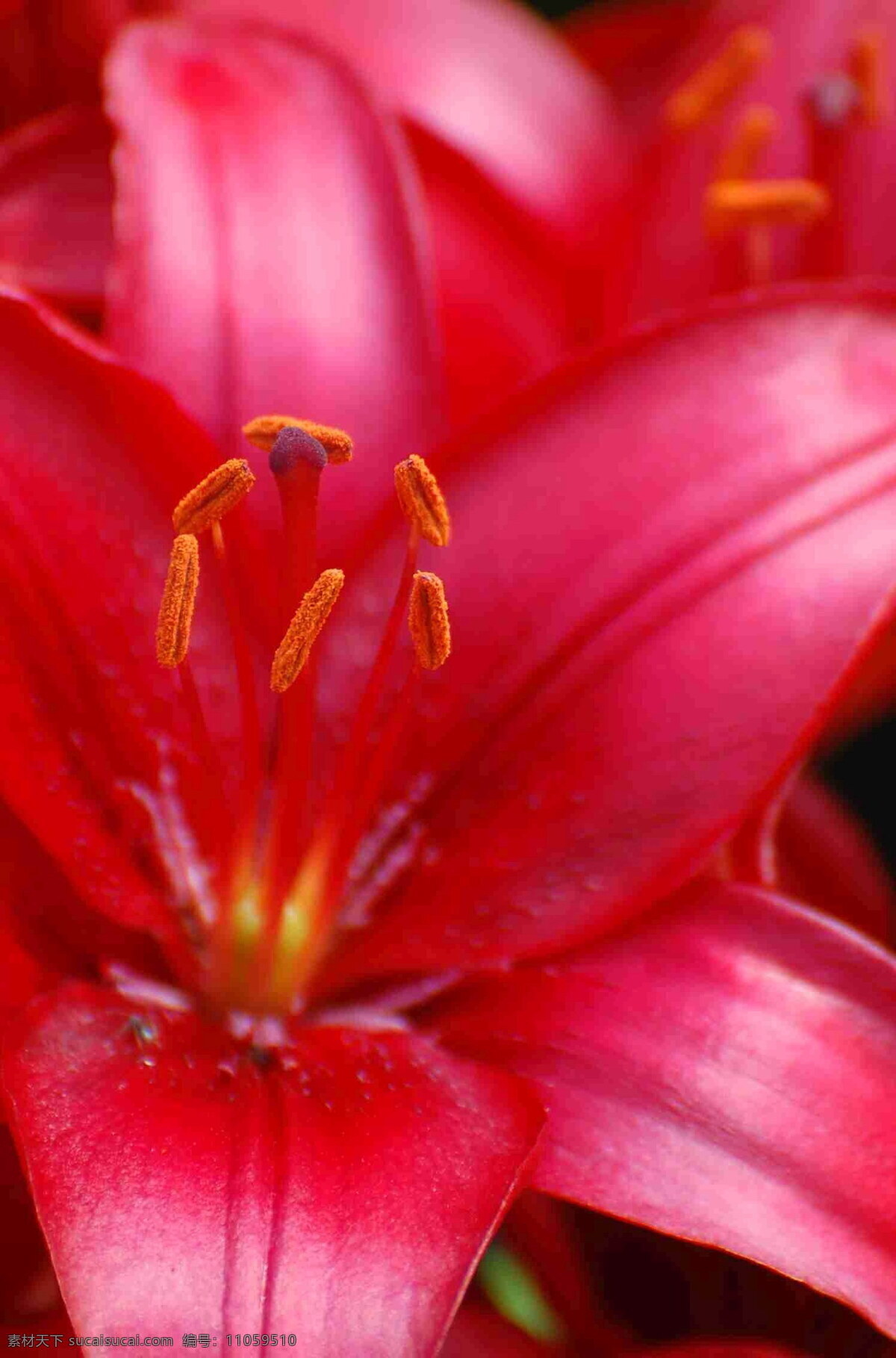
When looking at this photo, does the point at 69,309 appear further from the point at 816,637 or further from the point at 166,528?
the point at 816,637

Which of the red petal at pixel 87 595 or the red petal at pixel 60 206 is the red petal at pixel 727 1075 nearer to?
the red petal at pixel 87 595

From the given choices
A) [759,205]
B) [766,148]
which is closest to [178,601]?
[759,205]

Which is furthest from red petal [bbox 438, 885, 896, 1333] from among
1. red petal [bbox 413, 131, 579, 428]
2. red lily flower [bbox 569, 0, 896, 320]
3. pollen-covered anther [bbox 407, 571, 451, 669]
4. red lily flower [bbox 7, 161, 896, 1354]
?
red lily flower [bbox 569, 0, 896, 320]

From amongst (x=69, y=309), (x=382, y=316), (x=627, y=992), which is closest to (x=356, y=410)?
(x=382, y=316)

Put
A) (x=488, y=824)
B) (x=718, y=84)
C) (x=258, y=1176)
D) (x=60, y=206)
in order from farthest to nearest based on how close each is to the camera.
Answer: (x=718, y=84), (x=60, y=206), (x=488, y=824), (x=258, y=1176)

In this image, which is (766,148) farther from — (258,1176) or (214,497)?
(258,1176)

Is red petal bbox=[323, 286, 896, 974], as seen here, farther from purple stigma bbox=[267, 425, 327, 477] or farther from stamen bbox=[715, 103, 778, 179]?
stamen bbox=[715, 103, 778, 179]
